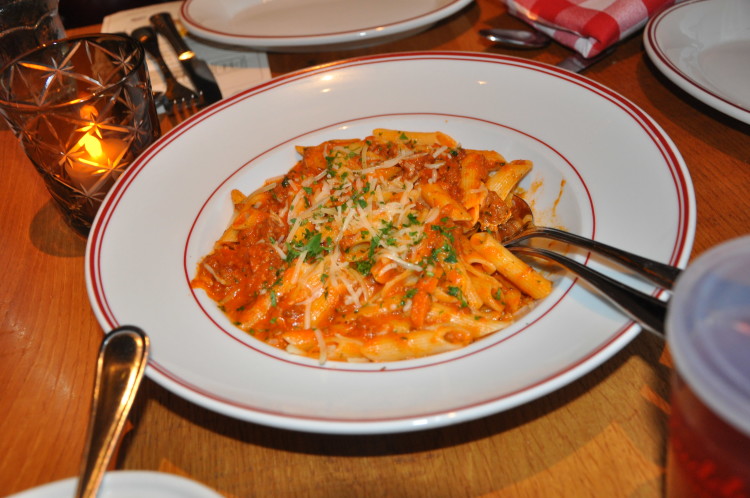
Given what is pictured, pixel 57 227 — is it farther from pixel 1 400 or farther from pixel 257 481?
pixel 257 481

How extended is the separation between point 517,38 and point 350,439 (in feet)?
7.10

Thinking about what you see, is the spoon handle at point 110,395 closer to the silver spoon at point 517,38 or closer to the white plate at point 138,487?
the white plate at point 138,487

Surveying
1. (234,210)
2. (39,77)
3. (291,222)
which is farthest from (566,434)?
(39,77)

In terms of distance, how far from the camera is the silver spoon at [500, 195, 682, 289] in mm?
1287

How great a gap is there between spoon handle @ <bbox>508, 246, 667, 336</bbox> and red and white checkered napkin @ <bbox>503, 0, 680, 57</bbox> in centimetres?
158

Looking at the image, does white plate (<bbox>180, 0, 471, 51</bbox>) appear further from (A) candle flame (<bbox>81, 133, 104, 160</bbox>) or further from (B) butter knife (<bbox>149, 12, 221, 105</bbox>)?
(A) candle flame (<bbox>81, 133, 104, 160</bbox>)

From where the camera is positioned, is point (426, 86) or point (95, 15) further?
point (95, 15)

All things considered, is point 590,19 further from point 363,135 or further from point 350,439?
point 350,439

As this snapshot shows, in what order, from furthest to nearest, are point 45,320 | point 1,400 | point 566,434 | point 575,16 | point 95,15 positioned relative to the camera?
point 95,15, point 575,16, point 45,320, point 1,400, point 566,434

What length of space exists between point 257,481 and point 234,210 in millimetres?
1082

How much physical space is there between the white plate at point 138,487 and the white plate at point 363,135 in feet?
0.57

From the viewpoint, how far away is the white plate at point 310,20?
2766 mm

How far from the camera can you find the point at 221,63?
3.04m

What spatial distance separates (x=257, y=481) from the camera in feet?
4.45
